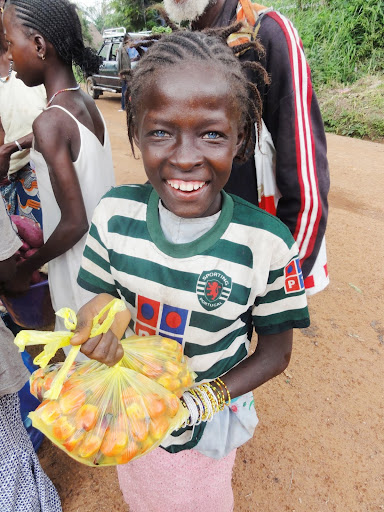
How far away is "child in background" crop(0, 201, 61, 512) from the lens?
143 centimetres

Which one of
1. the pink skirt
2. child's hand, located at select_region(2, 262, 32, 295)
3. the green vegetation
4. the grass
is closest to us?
the pink skirt

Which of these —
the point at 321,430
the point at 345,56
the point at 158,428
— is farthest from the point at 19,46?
the point at 345,56

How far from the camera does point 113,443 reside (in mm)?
909

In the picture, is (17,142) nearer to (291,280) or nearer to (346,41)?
(291,280)

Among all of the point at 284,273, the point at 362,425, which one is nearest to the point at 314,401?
the point at 362,425

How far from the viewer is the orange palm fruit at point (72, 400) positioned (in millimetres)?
928

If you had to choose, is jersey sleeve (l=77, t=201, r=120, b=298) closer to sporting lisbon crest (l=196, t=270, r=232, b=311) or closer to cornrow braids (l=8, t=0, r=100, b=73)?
sporting lisbon crest (l=196, t=270, r=232, b=311)

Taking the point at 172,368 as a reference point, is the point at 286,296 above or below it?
above

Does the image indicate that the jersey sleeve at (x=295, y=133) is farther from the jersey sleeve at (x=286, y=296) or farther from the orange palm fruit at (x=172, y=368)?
the orange palm fruit at (x=172, y=368)

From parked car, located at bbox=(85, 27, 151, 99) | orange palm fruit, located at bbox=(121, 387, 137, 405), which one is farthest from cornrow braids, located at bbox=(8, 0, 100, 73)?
parked car, located at bbox=(85, 27, 151, 99)

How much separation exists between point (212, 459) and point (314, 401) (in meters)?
1.45

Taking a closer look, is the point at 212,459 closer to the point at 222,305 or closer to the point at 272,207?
the point at 222,305

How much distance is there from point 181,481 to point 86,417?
608 mm

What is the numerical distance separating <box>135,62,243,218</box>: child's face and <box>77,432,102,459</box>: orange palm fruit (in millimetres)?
611
